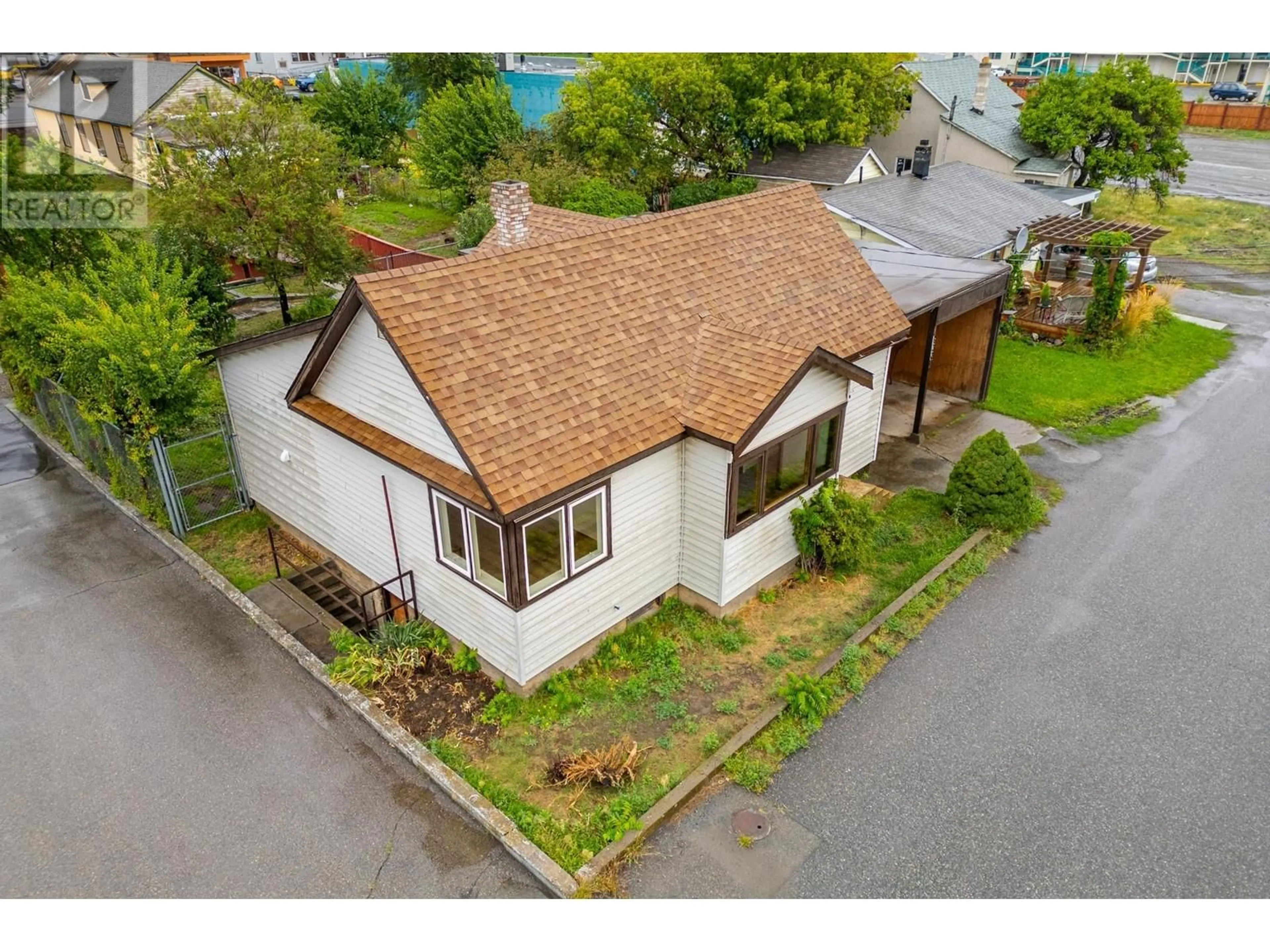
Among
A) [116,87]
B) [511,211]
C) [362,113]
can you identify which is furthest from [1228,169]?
[116,87]

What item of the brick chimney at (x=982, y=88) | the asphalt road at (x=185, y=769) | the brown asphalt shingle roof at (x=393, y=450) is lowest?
the asphalt road at (x=185, y=769)

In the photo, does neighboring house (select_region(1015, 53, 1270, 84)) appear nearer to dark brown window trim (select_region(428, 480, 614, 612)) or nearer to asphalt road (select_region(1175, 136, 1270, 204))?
asphalt road (select_region(1175, 136, 1270, 204))

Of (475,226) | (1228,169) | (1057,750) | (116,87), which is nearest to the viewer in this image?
(1057,750)

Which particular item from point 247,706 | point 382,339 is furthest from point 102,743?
point 382,339

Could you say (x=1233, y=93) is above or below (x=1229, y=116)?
above

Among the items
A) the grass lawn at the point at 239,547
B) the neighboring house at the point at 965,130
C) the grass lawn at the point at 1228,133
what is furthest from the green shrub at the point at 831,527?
the grass lawn at the point at 1228,133

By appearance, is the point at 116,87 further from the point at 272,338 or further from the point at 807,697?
the point at 807,697

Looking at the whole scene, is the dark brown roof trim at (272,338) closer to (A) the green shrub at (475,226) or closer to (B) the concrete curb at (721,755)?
(B) the concrete curb at (721,755)
